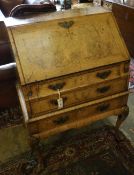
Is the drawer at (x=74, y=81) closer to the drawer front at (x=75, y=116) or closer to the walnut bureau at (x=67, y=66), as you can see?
the walnut bureau at (x=67, y=66)

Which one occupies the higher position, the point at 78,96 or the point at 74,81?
the point at 74,81

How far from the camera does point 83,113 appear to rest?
5.09 ft

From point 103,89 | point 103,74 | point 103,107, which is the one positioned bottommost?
point 103,107

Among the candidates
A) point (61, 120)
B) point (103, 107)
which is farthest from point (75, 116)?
point (103, 107)

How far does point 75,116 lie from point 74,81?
30 centimetres

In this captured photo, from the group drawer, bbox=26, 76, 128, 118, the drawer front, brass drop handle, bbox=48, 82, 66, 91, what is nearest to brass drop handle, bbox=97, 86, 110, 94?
drawer, bbox=26, 76, 128, 118

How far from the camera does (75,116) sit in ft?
5.03

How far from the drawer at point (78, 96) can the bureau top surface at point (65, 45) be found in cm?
16

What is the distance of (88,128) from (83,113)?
1.89 ft

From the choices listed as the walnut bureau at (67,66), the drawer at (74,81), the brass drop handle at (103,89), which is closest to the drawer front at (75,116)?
the walnut bureau at (67,66)

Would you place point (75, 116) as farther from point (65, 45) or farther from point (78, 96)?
point (65, 45)

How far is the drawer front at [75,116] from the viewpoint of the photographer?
144cm

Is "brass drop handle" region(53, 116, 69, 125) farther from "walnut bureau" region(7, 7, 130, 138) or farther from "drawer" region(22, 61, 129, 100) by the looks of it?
"drawer" region(22, 61, 129, 100)

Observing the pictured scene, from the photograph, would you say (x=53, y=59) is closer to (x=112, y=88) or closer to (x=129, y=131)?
(x=112, y=88)
